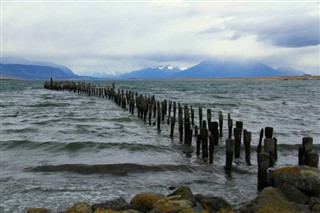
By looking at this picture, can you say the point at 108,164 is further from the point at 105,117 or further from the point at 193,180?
the point at 105,117

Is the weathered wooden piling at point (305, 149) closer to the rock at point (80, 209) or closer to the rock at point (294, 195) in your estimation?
the rock at point (294, 195)

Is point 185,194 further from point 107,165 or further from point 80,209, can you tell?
point 107,165

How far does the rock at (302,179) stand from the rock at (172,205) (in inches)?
133

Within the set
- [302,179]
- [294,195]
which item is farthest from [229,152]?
[294,195]

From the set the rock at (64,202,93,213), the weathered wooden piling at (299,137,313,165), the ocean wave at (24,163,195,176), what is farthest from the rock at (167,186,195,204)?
the weathered wooden piling at (299,137,313,165)

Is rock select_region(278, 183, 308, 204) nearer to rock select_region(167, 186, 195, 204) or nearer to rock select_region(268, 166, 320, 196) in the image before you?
rock select_region(268, 166, 320, 196)

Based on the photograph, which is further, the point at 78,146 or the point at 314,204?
the point at 78,146

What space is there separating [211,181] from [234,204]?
266 cm

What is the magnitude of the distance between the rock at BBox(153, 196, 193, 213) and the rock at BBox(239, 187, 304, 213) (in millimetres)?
1427

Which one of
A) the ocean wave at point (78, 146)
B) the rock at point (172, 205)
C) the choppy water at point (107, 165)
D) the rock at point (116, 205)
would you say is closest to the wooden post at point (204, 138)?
the choppy water at point (107, 165)

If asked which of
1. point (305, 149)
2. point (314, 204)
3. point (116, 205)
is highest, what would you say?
point (305, 149)

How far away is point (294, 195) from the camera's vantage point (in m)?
9.92

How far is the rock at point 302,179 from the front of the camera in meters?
10.0

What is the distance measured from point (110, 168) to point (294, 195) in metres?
7.89
